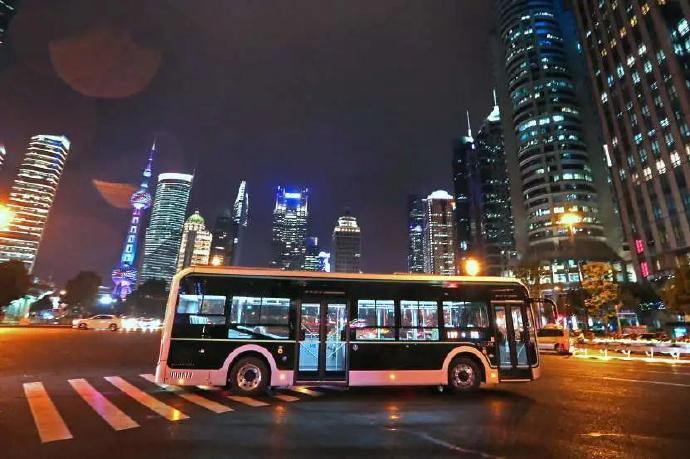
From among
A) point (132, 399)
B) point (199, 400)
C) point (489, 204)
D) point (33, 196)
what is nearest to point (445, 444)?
point (199, 400)

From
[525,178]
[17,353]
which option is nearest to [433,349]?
[17,353]

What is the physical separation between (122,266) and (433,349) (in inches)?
5572

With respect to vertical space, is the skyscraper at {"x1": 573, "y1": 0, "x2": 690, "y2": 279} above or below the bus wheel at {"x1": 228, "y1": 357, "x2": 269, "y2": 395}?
above

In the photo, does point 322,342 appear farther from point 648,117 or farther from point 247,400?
point 648,117

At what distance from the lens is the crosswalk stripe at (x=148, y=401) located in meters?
7.66

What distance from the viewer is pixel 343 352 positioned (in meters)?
10.3

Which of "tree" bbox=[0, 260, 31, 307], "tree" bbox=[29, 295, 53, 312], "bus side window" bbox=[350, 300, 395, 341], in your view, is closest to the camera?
"bus side window" bbox=[350, 300, 395, 341]

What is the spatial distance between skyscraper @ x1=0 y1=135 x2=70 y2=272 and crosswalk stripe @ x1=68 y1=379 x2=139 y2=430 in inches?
6911

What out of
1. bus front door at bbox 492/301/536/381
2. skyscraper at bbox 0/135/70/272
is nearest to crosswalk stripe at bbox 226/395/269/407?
bus front door at bbox 492/301/536/381

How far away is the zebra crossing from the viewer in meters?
6.83

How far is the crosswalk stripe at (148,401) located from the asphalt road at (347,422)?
0.03 m

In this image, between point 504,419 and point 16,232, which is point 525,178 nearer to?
point 504,419

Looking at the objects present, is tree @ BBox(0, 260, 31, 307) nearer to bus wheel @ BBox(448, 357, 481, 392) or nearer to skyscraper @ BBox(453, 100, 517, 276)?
bus wheel @ BBox(448, 357, 481, 392)

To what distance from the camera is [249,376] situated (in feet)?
33.3
